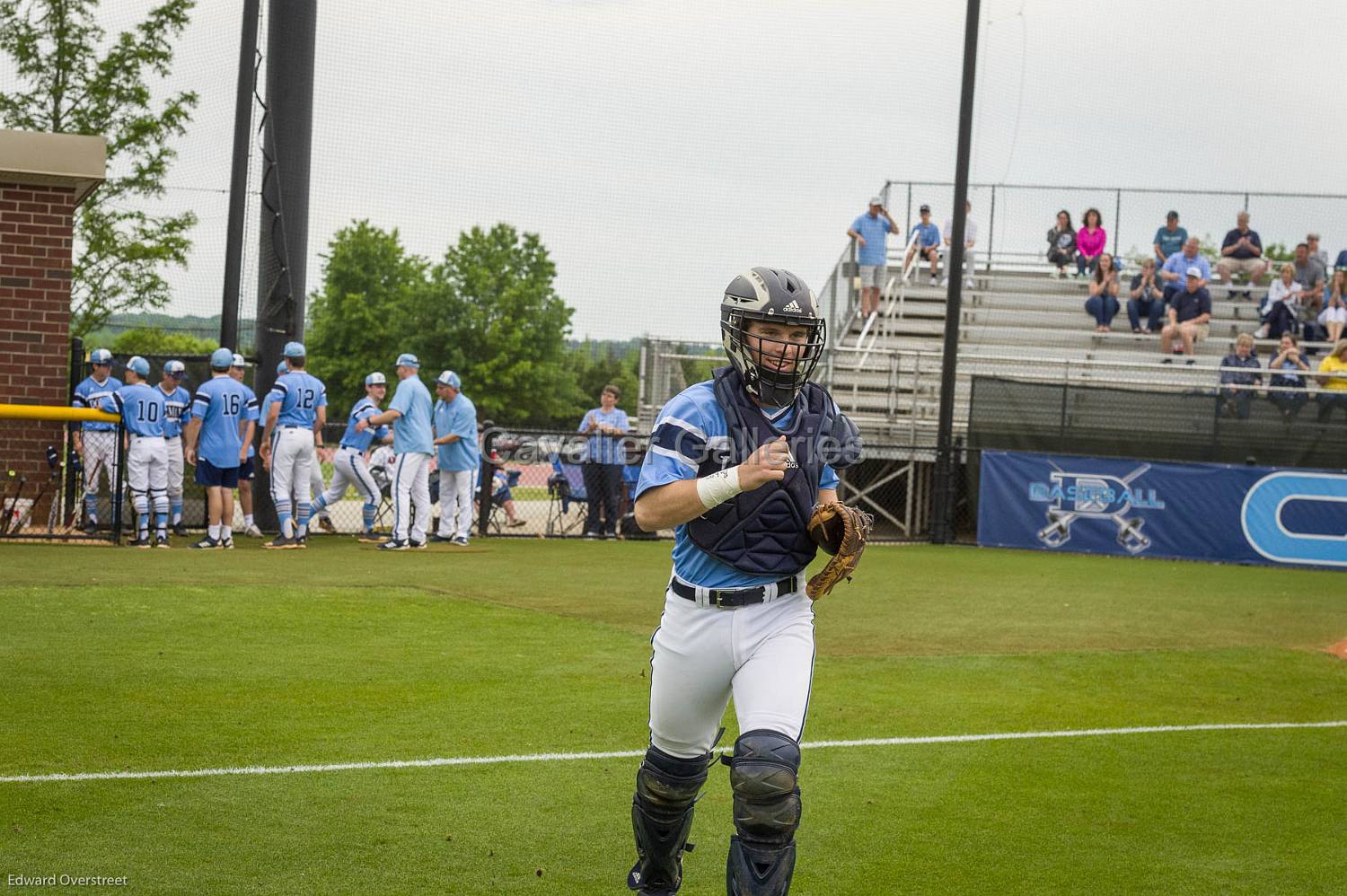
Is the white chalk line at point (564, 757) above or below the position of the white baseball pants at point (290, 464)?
below

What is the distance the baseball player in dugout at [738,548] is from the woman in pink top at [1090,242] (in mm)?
23396

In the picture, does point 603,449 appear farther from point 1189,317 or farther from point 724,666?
point 724,666

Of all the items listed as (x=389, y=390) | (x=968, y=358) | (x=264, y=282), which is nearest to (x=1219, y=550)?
(x=968, y=358)

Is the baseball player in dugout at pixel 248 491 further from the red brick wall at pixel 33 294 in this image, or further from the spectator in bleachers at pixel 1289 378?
the spectator in bleachers at pixel 1289 378

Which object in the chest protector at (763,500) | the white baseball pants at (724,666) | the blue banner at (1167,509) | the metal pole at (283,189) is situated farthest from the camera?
the blue banner at (1167,509)

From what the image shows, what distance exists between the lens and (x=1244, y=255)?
86.0 feet

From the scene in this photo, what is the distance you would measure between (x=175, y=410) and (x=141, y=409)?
523 mm

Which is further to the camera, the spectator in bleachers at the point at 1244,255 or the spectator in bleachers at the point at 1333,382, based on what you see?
the spectator in bleachers at the point at 1244,255

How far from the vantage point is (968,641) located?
34.6 ft

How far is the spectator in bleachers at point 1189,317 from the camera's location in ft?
75.5

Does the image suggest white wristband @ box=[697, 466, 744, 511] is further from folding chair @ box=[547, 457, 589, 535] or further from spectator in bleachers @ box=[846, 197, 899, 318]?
spectator in bleachers @ box=[846, 197, 899, 318]

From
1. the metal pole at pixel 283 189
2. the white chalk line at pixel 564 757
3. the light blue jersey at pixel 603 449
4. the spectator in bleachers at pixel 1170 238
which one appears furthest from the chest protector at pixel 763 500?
the spectator in bleachers at pixel 1170 238

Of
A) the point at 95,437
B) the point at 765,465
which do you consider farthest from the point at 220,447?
the point at 765,465

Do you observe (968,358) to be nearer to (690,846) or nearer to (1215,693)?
(1215,693)
